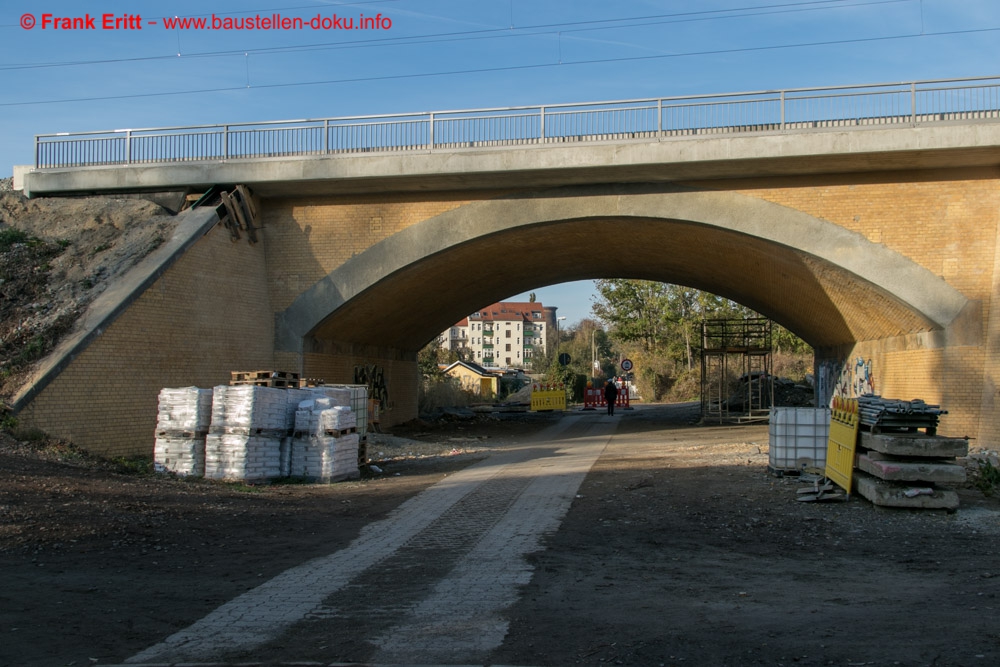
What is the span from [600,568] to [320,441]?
7015 mm

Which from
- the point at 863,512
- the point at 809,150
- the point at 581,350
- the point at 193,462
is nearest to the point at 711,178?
the point at 809,150

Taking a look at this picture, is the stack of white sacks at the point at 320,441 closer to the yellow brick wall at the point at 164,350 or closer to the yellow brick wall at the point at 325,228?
the yellow brick wall at the point at 164,350

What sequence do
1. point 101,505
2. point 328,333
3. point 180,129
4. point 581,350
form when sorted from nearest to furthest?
1. point 101,505
2. point 180,129
3. point 328,333
4. point 581,350

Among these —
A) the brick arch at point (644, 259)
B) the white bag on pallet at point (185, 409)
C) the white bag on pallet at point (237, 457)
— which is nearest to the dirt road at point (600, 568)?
the white bag on pallet at point (237, 457)

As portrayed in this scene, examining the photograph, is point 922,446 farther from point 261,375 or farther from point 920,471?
point 261,375

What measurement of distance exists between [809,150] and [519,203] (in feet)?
19.8

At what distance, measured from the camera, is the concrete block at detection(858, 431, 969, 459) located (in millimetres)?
9508

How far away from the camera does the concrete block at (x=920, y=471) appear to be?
9.53 metres

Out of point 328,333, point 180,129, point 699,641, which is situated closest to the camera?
point 699,641

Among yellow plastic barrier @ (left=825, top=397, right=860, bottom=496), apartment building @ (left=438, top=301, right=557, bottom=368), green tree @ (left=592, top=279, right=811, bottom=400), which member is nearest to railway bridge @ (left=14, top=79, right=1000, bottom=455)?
yellow plastic barrier @ (left=825, top=397, right=860, bottom=496)

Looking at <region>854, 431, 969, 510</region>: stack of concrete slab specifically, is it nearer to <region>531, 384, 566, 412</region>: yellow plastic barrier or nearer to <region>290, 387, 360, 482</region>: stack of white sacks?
<region>290, 387, 360, 482</region>: stack of white sacks

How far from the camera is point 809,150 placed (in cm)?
1644

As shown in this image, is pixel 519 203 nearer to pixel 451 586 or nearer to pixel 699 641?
pixel 451 586

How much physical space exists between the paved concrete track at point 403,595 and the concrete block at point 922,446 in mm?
3762
